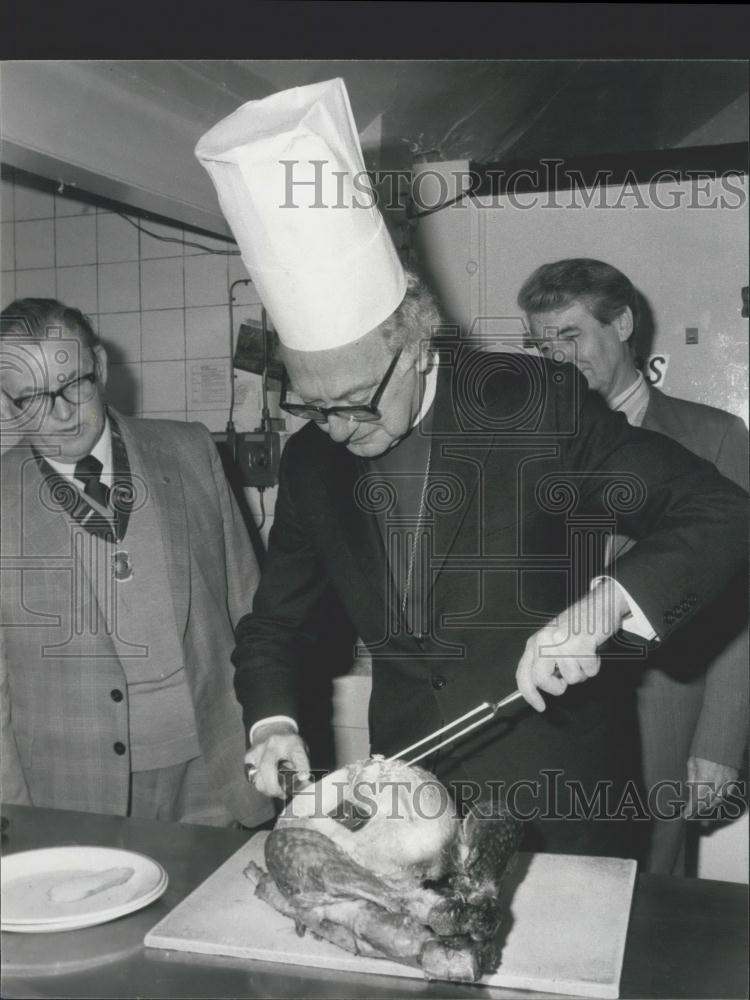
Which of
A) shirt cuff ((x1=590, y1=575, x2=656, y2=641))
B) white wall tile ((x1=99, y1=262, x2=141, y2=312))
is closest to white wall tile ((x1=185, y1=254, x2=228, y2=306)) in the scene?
white wall tile ((x1=99, y1=262, x2=141, y2=312))

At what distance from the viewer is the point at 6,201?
1805 mm

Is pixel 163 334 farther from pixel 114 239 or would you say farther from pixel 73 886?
pixel 73 886

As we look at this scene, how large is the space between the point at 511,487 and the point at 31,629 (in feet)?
3.49

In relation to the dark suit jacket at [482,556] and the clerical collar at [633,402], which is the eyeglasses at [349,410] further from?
the clerical collar at [633,402]

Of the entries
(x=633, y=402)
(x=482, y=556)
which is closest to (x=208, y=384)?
(x=482, y=556)

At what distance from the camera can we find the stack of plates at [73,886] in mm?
1008

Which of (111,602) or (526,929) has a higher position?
(111,602)

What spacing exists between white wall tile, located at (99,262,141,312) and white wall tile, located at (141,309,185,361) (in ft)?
0.16

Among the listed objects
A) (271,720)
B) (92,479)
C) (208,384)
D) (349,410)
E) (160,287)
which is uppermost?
(160,287)

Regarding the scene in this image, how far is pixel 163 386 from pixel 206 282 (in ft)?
0.79

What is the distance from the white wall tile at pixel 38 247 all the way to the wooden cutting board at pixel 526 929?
4.18ft

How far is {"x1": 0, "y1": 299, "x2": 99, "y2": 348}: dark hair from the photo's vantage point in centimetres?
164

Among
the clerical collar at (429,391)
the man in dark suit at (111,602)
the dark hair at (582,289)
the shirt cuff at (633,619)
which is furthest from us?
the dark hair at (582,289)

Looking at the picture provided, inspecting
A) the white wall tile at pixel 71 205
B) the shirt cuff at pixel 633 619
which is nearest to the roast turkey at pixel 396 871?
the shirt cuff at pixel 633 619
